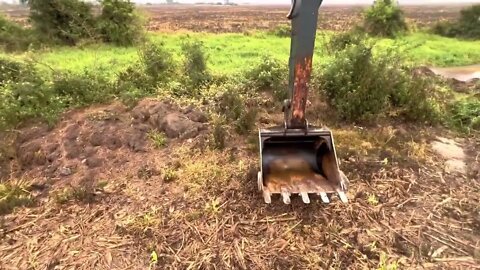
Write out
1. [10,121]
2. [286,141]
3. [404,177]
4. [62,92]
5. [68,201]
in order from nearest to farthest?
[286,141]
[68,201]
[404,177]
[10,121]
[62,92]

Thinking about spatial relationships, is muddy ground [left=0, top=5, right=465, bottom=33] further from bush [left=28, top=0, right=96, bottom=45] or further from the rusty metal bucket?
the rusty metal bucket

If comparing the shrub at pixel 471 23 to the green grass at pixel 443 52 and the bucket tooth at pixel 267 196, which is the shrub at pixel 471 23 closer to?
the green grass at pixel 443 52

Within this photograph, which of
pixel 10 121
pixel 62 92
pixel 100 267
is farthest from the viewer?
pixel 62 92

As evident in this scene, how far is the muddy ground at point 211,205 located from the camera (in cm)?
304

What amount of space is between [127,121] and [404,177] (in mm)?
3167

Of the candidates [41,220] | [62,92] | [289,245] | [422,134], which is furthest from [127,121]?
[422,134]

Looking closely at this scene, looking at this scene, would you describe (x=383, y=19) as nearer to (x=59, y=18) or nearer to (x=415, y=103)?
(x=415, y=103)

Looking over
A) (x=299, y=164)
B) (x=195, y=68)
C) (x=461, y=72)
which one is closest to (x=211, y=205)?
(x=299, y=164)

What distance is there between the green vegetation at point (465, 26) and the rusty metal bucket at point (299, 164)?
12.3m

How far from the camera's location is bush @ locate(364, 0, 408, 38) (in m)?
12.8

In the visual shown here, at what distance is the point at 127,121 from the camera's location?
190 inches

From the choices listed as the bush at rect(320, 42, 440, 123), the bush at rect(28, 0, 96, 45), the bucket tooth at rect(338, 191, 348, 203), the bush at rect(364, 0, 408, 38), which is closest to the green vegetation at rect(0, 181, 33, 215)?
the bucket tooth at rect(338, 191, 348, 203)

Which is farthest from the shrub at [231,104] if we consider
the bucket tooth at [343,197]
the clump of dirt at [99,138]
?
the bucket tooth at [343,197]

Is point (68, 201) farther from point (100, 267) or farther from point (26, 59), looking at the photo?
point (26, 59)
